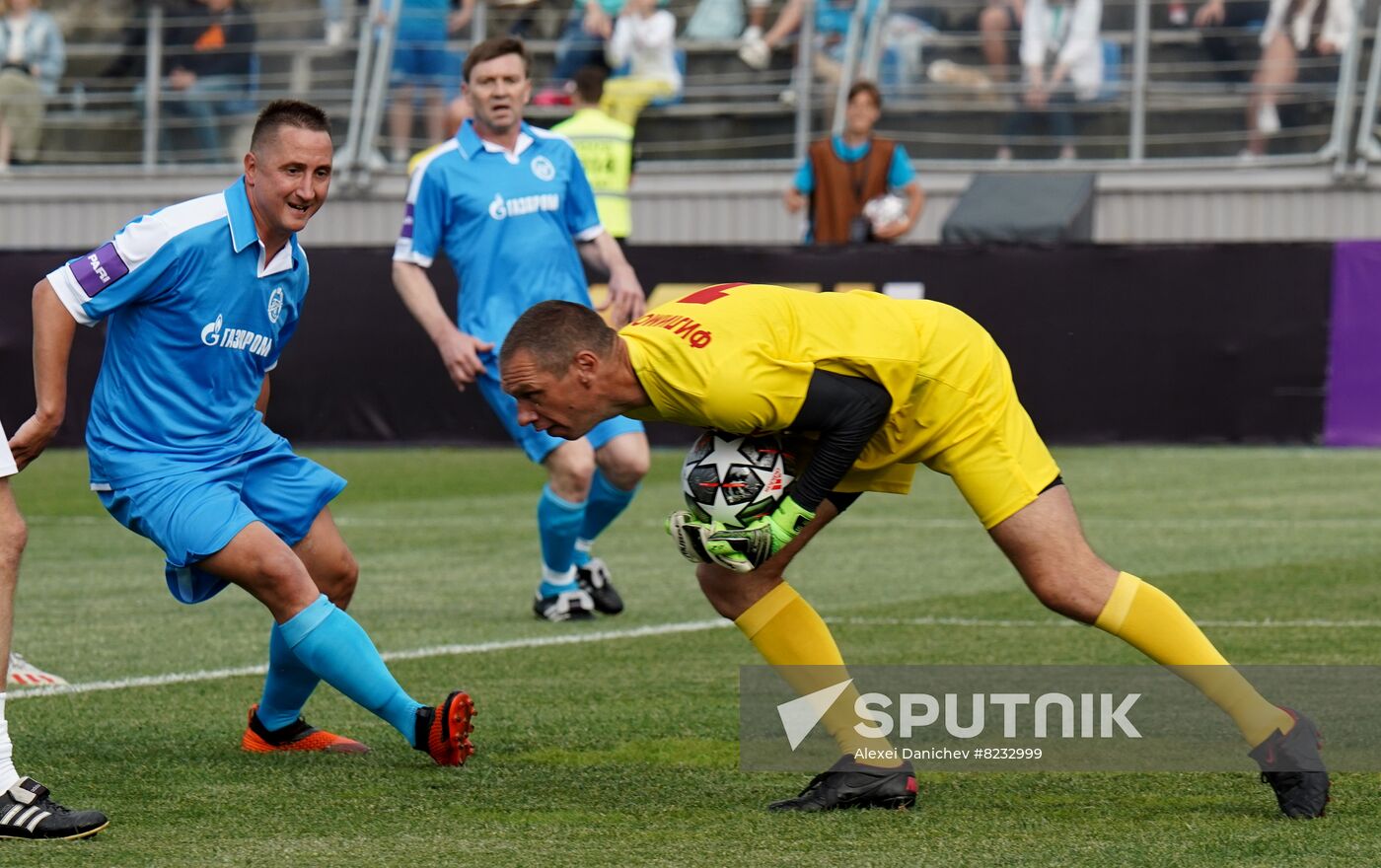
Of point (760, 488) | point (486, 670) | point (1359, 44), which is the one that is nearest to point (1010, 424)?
point (760, 488)

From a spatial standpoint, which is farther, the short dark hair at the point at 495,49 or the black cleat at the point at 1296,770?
the short dark hair at the point at 495,49

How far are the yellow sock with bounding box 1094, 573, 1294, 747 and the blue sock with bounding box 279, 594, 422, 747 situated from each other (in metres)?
1.85

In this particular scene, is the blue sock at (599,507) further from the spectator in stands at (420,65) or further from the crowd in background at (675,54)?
the spectator in stands at (420,65)

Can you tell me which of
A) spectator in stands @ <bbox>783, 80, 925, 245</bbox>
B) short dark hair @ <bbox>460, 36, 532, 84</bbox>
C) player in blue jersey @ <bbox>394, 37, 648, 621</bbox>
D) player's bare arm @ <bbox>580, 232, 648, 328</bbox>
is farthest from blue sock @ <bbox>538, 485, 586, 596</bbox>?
spectator in stands @ <bbox>783, 80, 925, 245</bbox>

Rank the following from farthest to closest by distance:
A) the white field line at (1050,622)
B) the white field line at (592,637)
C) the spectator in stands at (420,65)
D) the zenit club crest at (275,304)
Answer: the spectator in stands at (420,65) < the white field line at (1050,622) < the white field line at (592,637) < the zenit club crest at (275,304)

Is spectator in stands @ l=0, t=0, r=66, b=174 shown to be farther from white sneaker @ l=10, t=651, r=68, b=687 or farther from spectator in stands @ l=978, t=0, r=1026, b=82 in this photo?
white sneaker @ l=10, t=651, r=68, b=687

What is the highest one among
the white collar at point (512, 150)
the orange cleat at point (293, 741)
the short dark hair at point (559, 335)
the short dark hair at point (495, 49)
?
the short dark hair at point (495, 49)

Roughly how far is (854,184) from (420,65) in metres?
5.39

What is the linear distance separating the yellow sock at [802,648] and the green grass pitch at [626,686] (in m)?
0.24

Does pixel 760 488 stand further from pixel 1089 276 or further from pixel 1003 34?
pixel 1003 34

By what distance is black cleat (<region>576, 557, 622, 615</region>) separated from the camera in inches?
356

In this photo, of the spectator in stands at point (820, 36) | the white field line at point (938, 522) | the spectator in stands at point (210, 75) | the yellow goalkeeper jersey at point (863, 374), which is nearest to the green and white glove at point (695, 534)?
the yellow goalkeeper jersey at point (863, 374)

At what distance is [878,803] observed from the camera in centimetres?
512

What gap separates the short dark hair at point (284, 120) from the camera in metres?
5.60
